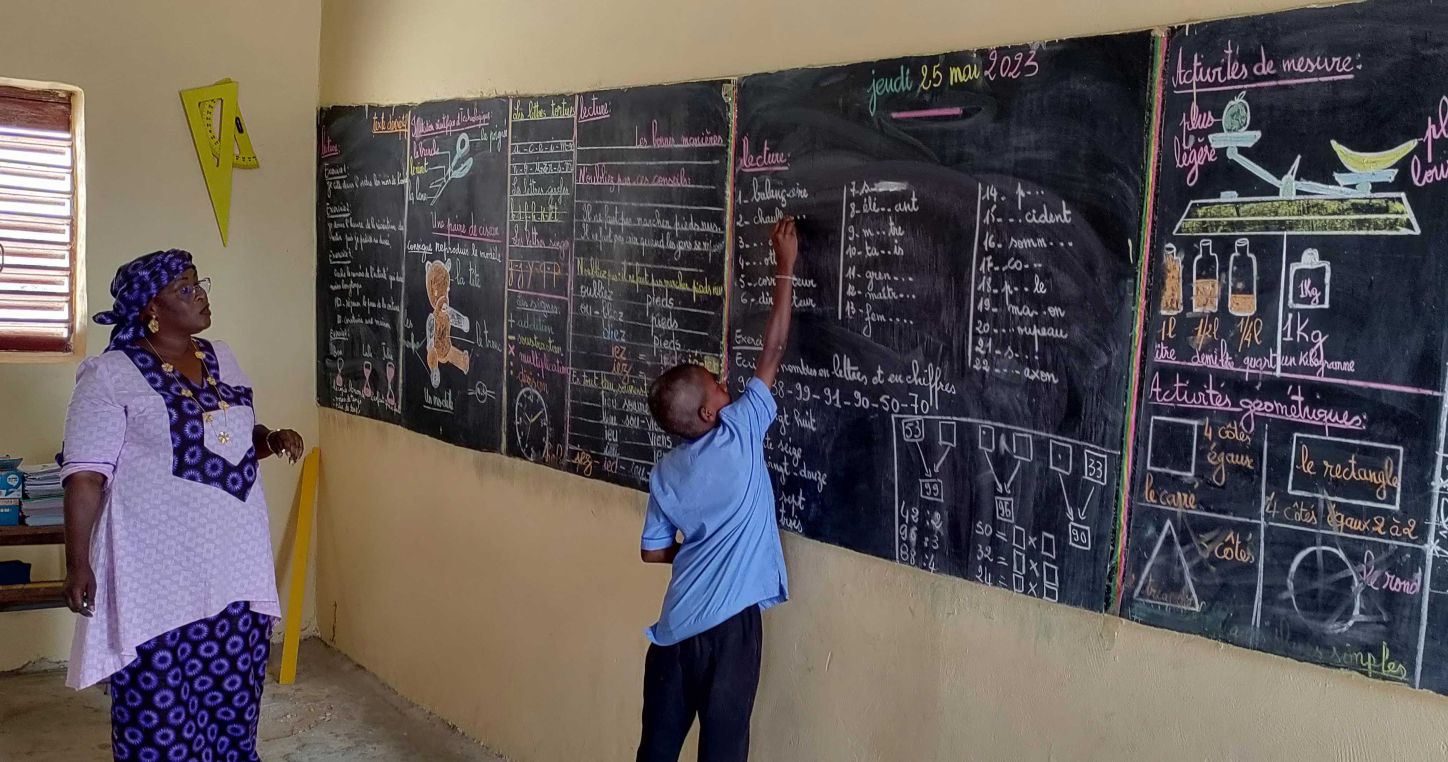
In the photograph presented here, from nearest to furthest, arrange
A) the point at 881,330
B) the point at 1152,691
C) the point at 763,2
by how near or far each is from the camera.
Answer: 1. the point at 1152,691
2. the point at 881,330
3. the point at 763,2

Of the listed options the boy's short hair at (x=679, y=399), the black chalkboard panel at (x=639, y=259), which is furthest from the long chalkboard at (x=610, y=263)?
the boy's short hair at (x=679, y=399)

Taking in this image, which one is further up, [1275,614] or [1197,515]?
[1197,515]

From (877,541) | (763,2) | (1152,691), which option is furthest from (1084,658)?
(763,2)

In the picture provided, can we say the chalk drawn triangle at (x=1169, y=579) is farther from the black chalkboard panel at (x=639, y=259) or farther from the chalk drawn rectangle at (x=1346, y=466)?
the black chalkboard panel at (x=639, y=259)

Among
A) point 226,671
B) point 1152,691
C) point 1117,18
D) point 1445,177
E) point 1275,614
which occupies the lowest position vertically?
point 226,671

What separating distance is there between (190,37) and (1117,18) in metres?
4.40

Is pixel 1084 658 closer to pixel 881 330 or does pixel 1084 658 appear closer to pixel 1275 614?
pixel 1275 614

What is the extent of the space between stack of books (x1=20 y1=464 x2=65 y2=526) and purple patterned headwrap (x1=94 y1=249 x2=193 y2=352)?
4.90 ft

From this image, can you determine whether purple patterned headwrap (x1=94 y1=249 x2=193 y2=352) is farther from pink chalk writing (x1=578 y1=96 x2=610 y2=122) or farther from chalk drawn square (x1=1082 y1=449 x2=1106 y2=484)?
chalk drawn square (x1=1082 y1=449 x2=1106 y2=484)

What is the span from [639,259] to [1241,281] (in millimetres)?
1873

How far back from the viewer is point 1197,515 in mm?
2211

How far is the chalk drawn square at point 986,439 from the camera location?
8.48ft

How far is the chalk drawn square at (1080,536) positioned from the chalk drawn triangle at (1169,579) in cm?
13

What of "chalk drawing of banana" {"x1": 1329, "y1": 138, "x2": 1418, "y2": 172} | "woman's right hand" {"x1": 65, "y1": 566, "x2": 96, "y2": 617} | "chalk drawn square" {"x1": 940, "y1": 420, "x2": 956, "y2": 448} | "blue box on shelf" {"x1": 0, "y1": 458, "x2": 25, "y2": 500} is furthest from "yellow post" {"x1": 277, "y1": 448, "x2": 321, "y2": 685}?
"chalk drawing of banana" {"x1": 1329, "y1": 138, "x2": 1418, "y2": 172}
